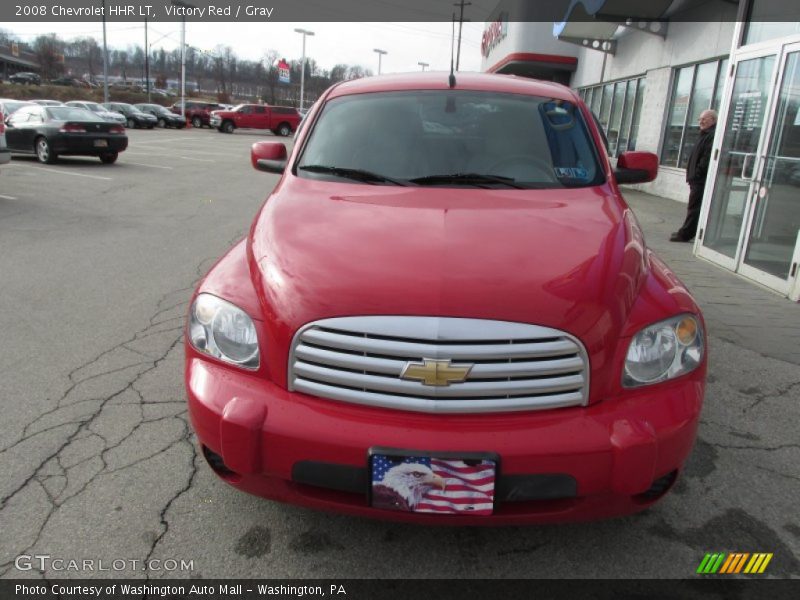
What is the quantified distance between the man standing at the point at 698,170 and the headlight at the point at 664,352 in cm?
696

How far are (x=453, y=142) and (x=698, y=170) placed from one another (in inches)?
266

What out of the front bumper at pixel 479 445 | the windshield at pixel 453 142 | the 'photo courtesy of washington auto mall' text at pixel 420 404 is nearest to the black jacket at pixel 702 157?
the 'photo courtesy of washington auto mall' text at pixel 420 404

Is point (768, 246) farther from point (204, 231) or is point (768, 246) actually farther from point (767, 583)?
point (204, 231)

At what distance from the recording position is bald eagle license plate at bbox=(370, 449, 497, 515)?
1890mm

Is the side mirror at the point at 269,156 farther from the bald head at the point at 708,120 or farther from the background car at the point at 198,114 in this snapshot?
the background car at the point at 198,114

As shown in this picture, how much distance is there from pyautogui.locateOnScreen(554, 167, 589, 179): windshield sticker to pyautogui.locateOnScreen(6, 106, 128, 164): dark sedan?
14.9 meters

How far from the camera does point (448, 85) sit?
353cm

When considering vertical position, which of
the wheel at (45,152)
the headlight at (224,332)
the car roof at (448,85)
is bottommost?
the wheel at (45,152)

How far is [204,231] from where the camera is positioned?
8188 mm

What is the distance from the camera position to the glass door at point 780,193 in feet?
20.0

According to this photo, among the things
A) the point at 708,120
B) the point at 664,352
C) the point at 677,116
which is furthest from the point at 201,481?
the point at 677,116

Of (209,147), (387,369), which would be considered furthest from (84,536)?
(209,147)

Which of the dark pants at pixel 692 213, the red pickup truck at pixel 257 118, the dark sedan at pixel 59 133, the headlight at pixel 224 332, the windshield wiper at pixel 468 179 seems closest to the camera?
the headlight at pixel 224 332

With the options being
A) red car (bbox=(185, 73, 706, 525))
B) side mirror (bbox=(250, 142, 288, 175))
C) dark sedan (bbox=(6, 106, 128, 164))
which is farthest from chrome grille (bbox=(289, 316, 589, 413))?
dark sedan (bbox=(6, 106, 128, 164))
